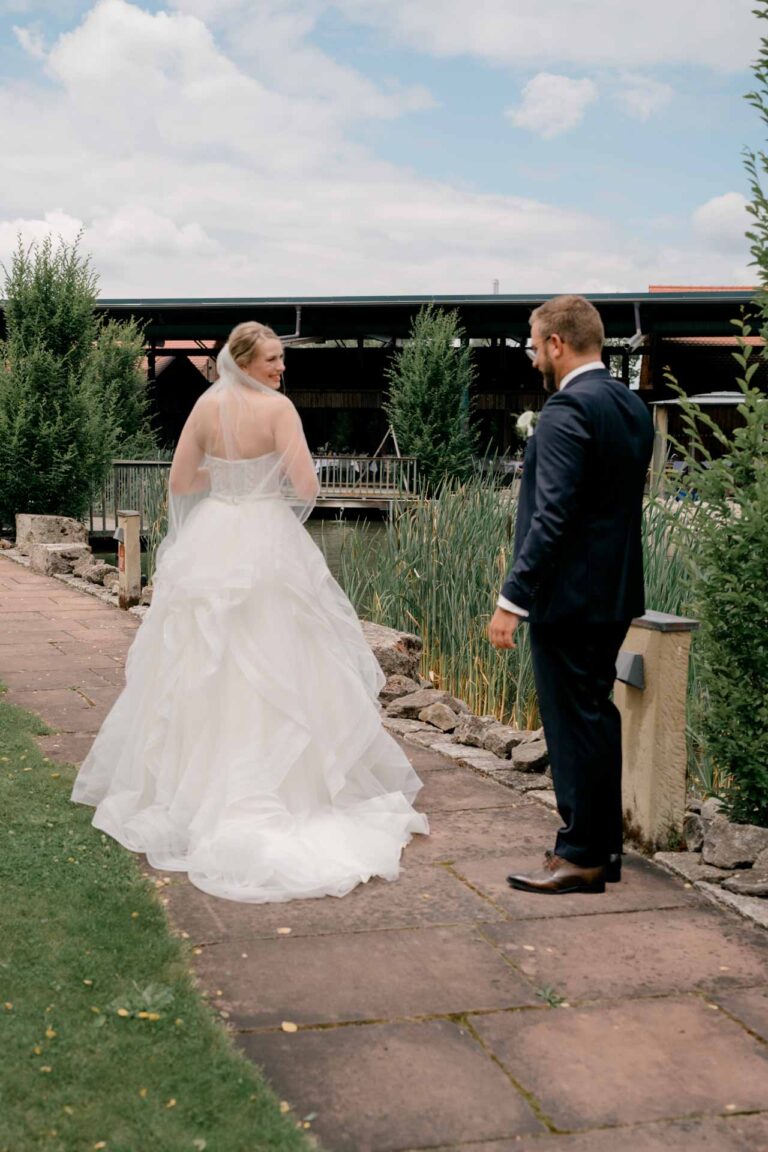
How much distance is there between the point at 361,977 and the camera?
2.94 metres

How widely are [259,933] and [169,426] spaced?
28109 millimetres

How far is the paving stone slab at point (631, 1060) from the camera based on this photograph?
93.2 inches

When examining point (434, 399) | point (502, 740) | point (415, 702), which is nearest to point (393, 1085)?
point (502, 740)

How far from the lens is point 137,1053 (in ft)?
8.08

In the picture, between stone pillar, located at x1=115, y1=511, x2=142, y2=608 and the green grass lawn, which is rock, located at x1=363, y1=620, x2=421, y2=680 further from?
stone pillar, located at x1=115, y1=511, x2=142, y2=608

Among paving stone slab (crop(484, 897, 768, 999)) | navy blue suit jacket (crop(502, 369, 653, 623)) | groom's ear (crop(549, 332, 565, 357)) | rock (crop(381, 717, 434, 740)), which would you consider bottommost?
rock (crop(381, 717, 434, 740))

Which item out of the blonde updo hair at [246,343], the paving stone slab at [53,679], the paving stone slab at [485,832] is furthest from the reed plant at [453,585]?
the blonde updo hair at [246,343]

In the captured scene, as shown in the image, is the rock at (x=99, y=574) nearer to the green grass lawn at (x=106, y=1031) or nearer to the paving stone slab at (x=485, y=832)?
the paving stone slab at (x=485, y=832)

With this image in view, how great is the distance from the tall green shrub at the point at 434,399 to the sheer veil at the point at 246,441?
2022 cm

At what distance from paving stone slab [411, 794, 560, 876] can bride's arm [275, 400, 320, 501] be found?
1.27m

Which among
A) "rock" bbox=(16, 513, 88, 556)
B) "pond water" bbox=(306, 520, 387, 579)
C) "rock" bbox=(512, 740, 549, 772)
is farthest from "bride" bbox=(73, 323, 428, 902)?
"rock" bbox=(16, 513, 88, 556)

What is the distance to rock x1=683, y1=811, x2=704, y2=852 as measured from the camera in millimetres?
3941

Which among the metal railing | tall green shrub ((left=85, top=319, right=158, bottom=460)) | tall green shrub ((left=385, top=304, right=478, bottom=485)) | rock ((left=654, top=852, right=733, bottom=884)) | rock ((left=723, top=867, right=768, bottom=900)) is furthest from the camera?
tall green shrub ((left=385, top=304, right=478, bottom=485))

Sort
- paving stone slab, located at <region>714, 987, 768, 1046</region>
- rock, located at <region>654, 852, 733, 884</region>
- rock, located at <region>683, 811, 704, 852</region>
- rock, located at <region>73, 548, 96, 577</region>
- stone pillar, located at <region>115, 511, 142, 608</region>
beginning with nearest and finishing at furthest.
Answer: paving stone slab, located at <region>714, 987, 768, 1046</region>
rock, located at <region>654, 852, 733, 884</region>
rock, located at <region>683, 811, 704, 852</region>
stone pillar, located at <region>115, 511, 142, 608</region>
rock, located at <region>73, 548, 96, 577</region>
